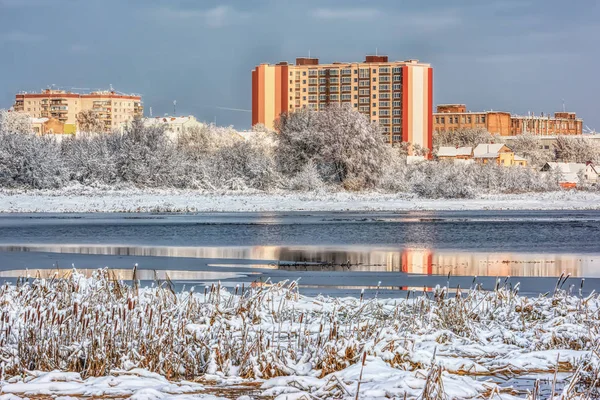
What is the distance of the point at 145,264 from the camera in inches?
736

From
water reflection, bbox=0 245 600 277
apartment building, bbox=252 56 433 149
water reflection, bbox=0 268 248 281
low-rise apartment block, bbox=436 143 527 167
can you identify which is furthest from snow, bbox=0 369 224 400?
apartment building, bbox=252 56 433 149

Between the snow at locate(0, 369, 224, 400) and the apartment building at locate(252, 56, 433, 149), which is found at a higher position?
the apartment building at locate(252, 56, 433, 149)

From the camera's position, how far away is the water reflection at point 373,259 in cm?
1767

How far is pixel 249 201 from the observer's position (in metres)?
52.2

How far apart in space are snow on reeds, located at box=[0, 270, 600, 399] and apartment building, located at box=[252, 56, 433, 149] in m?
141

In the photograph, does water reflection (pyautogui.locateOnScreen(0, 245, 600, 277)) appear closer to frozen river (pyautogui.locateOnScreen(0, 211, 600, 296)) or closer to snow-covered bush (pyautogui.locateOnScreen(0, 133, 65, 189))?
frozen river (pyautogui.locateOnScreen(0, 211, 600, 296))

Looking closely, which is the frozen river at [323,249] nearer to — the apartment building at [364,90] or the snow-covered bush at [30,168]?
the snow-covered bush at [30,168]

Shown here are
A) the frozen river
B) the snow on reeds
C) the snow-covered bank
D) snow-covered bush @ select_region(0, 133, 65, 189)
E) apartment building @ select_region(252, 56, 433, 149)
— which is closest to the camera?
the snow on reeds

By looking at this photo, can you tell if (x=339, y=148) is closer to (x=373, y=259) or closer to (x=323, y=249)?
(x=323, y=249)

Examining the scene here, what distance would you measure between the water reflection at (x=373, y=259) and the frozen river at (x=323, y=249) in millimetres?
24

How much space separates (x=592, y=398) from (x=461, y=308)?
319cm

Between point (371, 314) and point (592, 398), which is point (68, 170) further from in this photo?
point (592, 398)

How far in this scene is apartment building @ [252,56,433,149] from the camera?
153 meters

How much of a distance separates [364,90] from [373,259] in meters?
139
